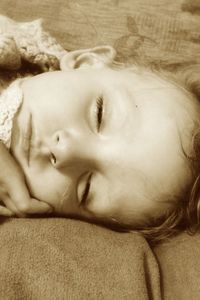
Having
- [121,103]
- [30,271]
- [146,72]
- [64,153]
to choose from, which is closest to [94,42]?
[146,72]

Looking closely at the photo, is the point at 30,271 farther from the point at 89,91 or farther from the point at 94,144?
the point at 89,91

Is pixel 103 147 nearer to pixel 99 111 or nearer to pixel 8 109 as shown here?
pixel 99 111

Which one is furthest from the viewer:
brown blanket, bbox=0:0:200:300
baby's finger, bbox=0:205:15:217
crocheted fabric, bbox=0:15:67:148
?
crocheted fabric, bbox=0:15:67:148

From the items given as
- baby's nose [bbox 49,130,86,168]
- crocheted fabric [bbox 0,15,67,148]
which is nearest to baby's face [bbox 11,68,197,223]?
baby's nose [bbox 49,130,86,168]

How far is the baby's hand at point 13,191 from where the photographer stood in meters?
0.85

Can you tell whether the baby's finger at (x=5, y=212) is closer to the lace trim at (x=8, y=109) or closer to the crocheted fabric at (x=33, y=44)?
the lace trim at (x=8, y=109)

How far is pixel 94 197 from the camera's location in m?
0.94

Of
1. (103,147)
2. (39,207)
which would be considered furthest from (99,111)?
(39,207)

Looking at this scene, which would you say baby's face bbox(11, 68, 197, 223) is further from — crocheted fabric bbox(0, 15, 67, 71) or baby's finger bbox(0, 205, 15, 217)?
crocheted fabric bbox(0, 15, 67, 71)

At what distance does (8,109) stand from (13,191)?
0.16 meters

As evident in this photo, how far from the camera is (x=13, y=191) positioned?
863 millimetres

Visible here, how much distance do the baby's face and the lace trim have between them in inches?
0.5

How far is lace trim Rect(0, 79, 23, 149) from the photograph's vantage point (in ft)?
2.93

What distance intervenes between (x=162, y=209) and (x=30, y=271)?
351 mm
